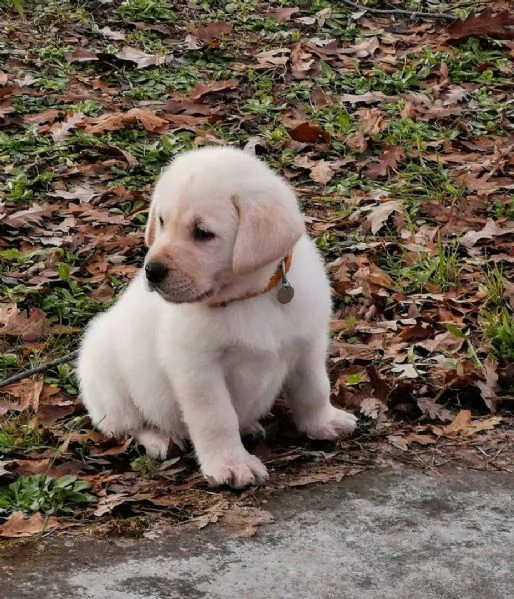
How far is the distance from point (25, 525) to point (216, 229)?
1175 mm

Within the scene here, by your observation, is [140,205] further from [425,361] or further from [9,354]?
[425,361]

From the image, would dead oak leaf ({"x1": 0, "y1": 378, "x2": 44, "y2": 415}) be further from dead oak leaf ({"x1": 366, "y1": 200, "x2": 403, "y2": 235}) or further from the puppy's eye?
dead oak leaf ({"x1": 366, "y1": 200, "x2": 403, "y2": 235})

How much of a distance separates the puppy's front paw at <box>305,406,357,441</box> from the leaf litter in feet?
0.17

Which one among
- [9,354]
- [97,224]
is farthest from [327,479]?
[97,224]

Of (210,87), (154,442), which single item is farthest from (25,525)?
(210,87)

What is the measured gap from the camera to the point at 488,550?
11.2 feet

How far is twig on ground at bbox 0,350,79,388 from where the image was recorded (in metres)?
4.90

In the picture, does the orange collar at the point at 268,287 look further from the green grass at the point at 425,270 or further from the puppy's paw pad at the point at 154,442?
the green grass at the point at 425,270

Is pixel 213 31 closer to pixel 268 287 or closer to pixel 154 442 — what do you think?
pixel 154 442

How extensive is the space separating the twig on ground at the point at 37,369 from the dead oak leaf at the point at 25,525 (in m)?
1.22

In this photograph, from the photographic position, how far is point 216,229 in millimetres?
3777

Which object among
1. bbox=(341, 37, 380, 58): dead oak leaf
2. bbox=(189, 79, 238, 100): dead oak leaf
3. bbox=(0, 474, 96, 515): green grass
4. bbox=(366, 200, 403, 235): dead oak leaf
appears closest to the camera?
bbox=(0, 474, 96, 515): green grass

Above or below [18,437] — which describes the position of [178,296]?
above

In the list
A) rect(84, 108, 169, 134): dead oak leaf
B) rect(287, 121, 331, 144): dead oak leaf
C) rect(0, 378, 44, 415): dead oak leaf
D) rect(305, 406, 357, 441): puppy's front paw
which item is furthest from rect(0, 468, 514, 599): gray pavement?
rect(84, 108, 169, 134): dead oak leaf
